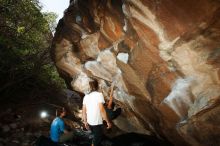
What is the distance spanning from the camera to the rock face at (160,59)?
5.03 m

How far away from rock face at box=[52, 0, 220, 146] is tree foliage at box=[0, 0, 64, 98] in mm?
5726

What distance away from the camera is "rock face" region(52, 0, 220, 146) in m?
5.03

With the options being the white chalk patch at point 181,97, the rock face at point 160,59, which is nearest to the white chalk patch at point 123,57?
the rock face at point 160,59

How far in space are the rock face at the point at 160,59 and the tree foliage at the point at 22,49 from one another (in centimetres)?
573

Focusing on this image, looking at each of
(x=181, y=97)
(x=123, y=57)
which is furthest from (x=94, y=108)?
(x=181, y=97)

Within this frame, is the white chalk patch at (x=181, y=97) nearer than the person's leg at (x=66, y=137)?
Yes

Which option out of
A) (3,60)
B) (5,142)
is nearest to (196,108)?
(5,142)

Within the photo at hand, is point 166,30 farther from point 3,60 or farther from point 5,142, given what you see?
point 3,60

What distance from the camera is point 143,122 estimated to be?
341 inches

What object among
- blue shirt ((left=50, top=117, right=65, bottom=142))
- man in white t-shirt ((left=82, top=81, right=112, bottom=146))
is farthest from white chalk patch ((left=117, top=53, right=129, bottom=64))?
blue shirt ((left=50, top=117, right=65, bottom=142))

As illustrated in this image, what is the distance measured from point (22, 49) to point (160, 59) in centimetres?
1062

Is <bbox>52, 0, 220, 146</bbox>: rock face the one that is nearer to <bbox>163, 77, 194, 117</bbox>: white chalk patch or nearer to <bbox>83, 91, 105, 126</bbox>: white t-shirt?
<bbox>163, 77, 194, 117</bbox>: white chalk patch

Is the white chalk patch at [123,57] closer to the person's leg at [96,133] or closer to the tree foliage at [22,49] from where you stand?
the person's leg at [96,133]

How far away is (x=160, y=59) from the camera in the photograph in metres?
6.00
